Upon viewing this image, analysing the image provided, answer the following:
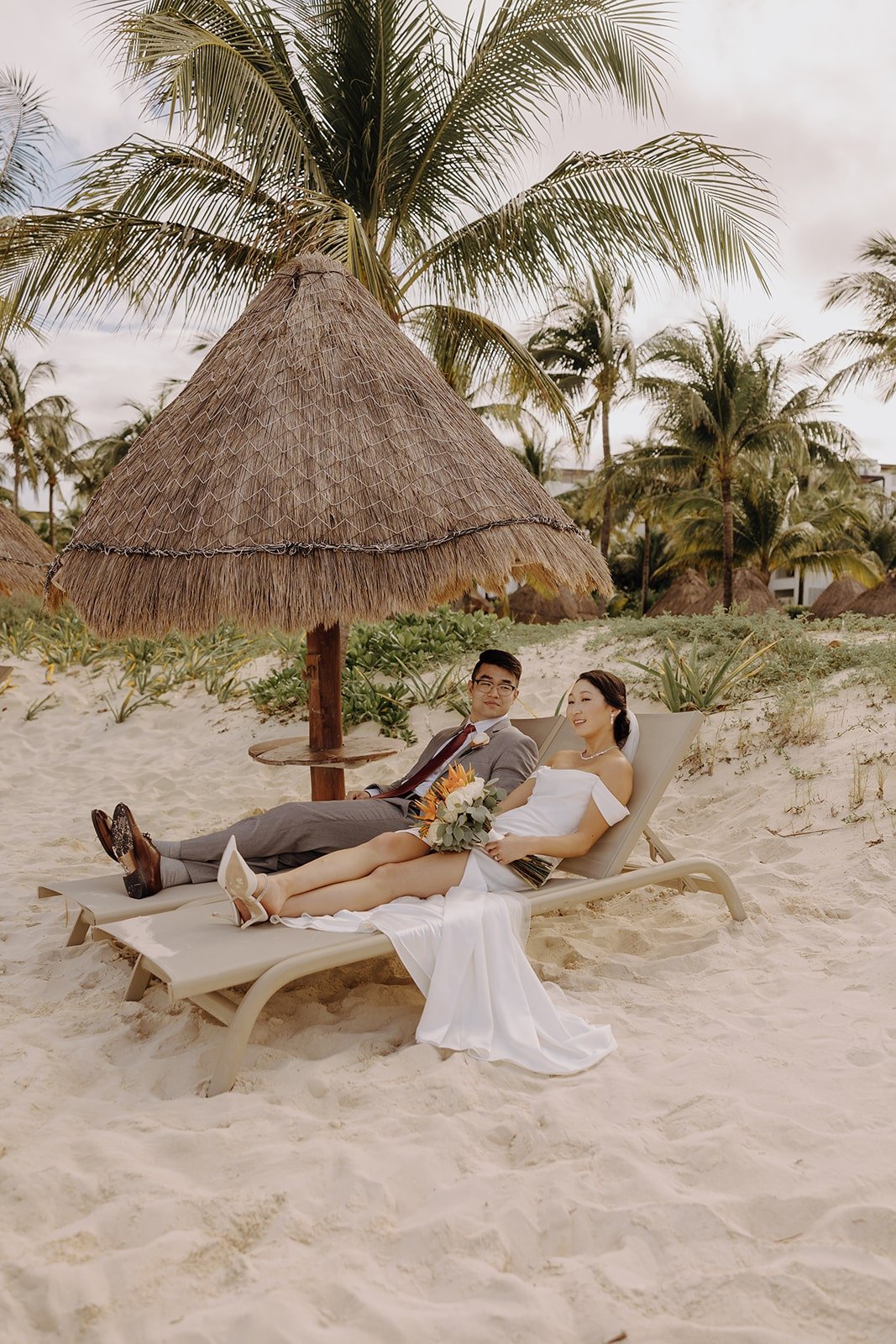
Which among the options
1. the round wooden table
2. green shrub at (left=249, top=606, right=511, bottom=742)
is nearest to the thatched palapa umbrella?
the round wooden table

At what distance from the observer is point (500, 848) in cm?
364

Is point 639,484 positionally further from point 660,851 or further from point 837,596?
point 660,851

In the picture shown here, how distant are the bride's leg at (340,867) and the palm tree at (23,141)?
528 inches

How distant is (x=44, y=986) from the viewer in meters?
3.67

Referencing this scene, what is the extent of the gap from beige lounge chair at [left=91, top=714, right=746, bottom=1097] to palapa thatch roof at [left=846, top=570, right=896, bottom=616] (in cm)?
1972

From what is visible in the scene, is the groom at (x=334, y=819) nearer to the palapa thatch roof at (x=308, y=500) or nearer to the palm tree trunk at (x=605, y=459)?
the palapa thatch roof at (x=308, y=500)

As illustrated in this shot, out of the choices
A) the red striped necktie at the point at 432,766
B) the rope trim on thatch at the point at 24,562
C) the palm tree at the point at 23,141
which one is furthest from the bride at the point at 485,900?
the palm tree at the point at 23,141

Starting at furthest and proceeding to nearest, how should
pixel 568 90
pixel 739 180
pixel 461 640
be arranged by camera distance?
pixel 461 640
pixel 568 90
pixel 739 180

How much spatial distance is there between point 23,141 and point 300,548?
1328 cm

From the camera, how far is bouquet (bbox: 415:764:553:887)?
11.7 ft

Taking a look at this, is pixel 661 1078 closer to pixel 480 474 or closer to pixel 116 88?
pixel 480 474

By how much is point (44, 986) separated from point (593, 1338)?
2.63m

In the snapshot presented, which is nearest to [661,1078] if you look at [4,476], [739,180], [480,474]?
[480,474]

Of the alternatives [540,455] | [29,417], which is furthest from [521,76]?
[29,417]
